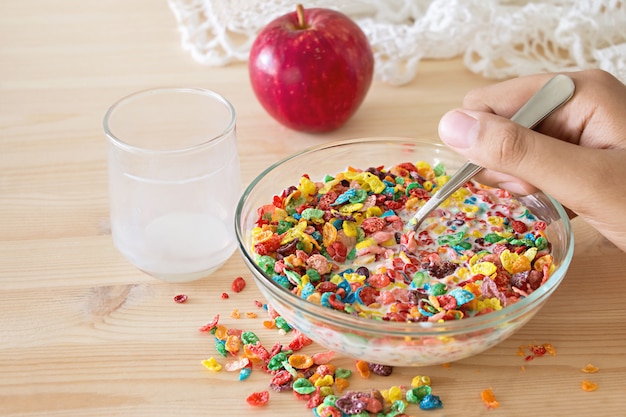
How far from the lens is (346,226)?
983 millimetres

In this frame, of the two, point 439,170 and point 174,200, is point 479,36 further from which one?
point 174,200

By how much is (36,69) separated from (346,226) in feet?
3.15

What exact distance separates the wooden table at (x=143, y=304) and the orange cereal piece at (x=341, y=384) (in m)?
0.02

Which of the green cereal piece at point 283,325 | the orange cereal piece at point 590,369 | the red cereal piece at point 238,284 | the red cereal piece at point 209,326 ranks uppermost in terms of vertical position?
the orange cereal piece at point 590,369

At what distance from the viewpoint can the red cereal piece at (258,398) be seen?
0.86 meters

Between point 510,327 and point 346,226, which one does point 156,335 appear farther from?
point 510,327

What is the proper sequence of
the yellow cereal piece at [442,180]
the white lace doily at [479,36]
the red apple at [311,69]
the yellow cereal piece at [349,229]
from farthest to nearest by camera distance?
1. the white lace doily at [479,36]
2. the red apple at [311,69]
3. the yellow cereal piece at [442,180]
4. the yellow cereal piece at [349,229]

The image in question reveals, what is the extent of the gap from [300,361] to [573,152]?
0.42 meters

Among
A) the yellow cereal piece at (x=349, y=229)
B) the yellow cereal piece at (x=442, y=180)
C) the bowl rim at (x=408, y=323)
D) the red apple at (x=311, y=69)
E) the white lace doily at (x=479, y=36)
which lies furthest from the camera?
the white lace doily at (x=479, y=36)

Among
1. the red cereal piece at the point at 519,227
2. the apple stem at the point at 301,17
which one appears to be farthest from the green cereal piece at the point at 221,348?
the apple stem at the point at 301,17

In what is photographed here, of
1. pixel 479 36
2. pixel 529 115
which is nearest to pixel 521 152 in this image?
pixel 529 115

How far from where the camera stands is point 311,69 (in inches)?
51.7

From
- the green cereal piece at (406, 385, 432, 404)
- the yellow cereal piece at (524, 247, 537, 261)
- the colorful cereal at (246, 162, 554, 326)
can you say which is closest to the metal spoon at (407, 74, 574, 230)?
the colorful cereal at (246, 162, 554, 326)

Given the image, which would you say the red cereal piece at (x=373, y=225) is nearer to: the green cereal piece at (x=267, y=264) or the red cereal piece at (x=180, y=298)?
the green cereal piece at (x=267, y=264)
